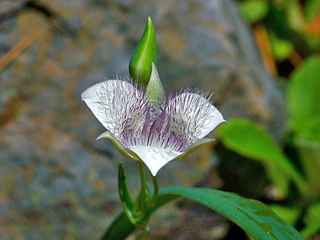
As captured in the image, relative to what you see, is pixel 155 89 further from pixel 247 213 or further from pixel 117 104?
pixel 247 213

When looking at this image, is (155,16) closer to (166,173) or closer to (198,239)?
(166,173)

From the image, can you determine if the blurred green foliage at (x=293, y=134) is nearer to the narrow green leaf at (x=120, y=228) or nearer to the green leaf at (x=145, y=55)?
the narrow green leaf at (x=120, y=228)

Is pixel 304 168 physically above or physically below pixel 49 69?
below

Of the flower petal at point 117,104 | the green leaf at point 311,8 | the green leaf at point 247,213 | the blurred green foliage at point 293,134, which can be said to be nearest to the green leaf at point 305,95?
the blurred green foliage at point 293,134

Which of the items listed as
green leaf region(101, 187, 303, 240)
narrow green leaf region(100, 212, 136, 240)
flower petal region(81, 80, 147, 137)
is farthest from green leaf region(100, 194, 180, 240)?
flower petal region(81, 80, 147, 137)

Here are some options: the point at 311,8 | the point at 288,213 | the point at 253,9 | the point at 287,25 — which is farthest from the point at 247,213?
the point at 311,8

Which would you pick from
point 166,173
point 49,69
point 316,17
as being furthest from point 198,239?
point 316,17

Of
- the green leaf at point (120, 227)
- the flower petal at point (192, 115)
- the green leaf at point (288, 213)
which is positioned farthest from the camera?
the green leaf at point (288, 213)
